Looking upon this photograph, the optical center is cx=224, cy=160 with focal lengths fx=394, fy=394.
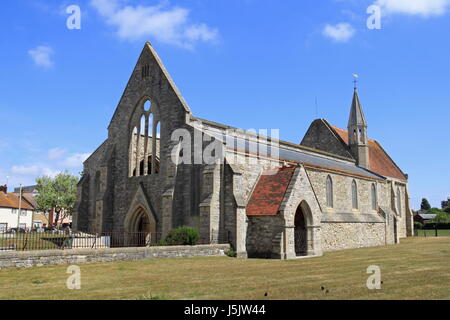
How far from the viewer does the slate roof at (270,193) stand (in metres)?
22.9

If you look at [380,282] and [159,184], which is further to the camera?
[159,184]

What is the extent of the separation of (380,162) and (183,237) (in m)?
35.7

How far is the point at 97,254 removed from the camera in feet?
57.1

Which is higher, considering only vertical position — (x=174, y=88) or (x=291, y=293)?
(x=174, y=88)

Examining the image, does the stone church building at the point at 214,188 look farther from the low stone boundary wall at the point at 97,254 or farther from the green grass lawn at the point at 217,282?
the green grass lawn at the point at 217,282

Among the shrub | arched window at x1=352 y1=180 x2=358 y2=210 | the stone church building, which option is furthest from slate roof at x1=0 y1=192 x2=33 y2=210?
arched window at x1=352 y1=180 x2=358 y2=210

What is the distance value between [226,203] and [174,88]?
31.3 feet

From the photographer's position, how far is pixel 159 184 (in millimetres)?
27828

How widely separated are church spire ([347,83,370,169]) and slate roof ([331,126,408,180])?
4.26 ft

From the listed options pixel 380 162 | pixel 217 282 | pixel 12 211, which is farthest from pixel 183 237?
pixel 12 211
